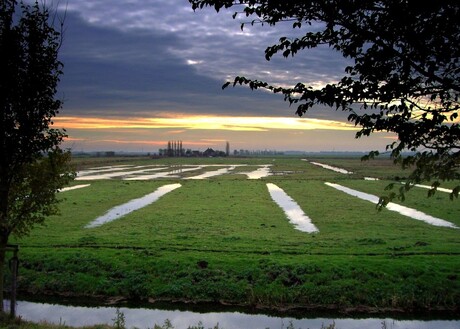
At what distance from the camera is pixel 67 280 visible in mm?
20609

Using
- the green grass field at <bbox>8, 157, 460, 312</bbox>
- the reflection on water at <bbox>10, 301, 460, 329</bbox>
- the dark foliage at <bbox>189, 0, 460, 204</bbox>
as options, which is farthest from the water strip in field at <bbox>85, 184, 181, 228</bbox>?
the dark foliage at <bbox>189, 0, 460, 204</bbox>

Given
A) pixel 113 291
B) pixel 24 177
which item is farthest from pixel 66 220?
pixel 24 177

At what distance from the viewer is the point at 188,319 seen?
17562mm

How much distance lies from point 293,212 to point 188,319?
74.9ft

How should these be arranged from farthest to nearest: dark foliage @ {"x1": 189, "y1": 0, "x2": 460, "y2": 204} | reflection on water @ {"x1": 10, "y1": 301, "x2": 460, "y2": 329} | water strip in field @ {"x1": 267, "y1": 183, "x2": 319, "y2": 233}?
water strip in field @ {"x1": 267, "y1": 183, "x2": 319, "y2": 233} < reflection on water @ {"x1": 10, "y1": 301, "x2": 460, "y2": 329} < dark foliage @ {"x1": 189, "y1": 0, "x2": 460, "y2": 204}

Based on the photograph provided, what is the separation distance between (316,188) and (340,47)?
53.0m

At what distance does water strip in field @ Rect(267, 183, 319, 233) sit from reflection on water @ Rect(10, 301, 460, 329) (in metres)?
12.4

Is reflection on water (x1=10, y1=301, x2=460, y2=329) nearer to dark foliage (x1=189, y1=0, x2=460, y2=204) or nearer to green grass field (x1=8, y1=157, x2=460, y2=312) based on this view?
green grass field (x1=8, y1=157, x2=460, y2=312)

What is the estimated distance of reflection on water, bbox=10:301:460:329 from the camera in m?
16.9

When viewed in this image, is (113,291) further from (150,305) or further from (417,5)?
(417,5)

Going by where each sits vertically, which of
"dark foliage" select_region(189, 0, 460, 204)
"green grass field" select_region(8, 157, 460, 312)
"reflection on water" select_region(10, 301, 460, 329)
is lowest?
"reflection on water" select_region(10, 301, 460, 329)

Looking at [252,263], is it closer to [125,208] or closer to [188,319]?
[188,319]

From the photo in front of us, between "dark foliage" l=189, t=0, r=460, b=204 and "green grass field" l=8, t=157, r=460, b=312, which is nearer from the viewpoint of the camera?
"dark foliage" l=189, t=0, r=460, b=204

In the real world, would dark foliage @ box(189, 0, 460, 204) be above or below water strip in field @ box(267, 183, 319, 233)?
above
